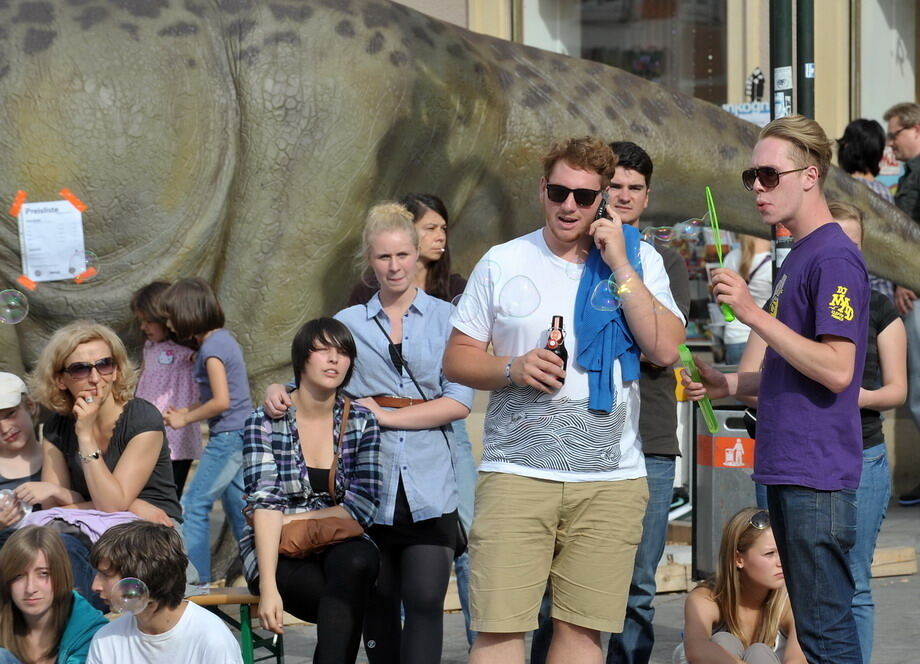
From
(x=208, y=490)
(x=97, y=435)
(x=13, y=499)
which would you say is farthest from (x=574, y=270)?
(x=208, y=490)

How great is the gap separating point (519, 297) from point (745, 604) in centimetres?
127

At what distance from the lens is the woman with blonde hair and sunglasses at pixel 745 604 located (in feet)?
14.7

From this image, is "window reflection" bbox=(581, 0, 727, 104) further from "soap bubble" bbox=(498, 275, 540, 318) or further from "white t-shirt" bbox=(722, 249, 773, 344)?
"soap bubble" bbox=(498, 275, 540, 318)

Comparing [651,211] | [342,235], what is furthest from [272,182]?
[651,211]

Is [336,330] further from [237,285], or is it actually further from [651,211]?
[651,211]

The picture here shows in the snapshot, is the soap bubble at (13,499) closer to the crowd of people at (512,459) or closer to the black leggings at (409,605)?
the crowd of people at (512,459)

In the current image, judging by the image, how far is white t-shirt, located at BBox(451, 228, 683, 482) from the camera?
3.92 metres

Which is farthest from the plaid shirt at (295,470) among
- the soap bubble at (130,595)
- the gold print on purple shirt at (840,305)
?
the gold print on purple shirt at (840,305)

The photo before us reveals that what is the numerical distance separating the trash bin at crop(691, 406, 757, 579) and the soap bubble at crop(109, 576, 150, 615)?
2.99 metres

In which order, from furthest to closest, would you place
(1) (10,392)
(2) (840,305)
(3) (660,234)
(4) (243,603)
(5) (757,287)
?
(5) (757,287) < (3) (660,234) < (1) (10,392) < (4) (243,603) < (2) (840,305)

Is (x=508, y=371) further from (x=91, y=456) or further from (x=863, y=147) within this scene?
(x=863, y=147)

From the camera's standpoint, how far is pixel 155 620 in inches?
162

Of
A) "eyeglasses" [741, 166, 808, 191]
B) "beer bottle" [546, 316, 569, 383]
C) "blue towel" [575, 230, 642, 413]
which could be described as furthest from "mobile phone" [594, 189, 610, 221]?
"eyeglasses" [741, 166, 808, 191]

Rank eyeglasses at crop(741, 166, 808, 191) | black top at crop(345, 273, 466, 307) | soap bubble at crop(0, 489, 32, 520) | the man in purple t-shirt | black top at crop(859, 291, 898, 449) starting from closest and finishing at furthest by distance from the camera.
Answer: the man in purple t-shirt, eyeglasses at crop(741, 166, 808, 191), black top at crop(859, 291, 898, 449), soap bubble at crop(0, 489, 32, 520), black top at crop(345, 273, 466, 307)
